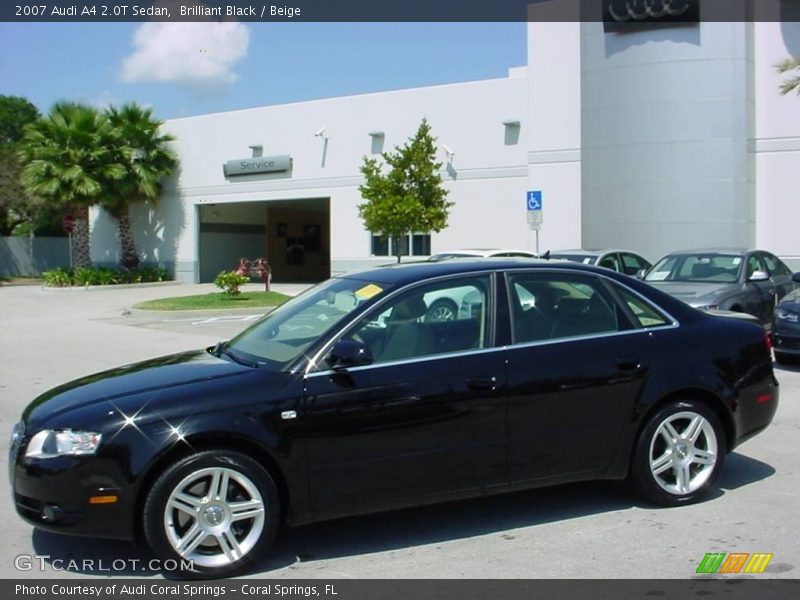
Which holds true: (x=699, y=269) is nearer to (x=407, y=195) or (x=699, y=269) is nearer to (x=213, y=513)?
(x=213, y=513)

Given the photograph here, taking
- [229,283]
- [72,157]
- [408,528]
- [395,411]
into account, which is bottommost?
[408,528]

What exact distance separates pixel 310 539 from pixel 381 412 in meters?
1.02

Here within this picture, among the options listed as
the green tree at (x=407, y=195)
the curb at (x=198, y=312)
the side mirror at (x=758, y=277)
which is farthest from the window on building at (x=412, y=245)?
the side mirror at (x=758, y=277)

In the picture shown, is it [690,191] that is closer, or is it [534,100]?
[690,191]

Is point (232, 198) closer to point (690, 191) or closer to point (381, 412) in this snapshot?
point (690, 191)

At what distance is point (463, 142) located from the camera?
91.1 ft

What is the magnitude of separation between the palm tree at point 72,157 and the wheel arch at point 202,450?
29.9m

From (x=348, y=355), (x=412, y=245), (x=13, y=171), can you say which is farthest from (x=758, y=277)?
(x=13, y=171)

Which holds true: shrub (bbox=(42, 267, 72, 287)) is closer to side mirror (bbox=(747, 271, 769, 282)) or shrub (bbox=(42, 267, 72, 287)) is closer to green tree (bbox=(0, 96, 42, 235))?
green tree (bbox=(0, 96, 42, 235))

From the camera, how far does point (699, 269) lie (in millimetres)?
13453

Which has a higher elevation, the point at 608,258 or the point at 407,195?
the point at 407,195

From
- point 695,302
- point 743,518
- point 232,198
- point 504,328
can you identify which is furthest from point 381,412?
point 232,198

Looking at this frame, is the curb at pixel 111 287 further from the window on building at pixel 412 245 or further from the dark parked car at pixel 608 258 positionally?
the dark parked car at pixel 608 258

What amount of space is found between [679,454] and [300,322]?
2.66 m
